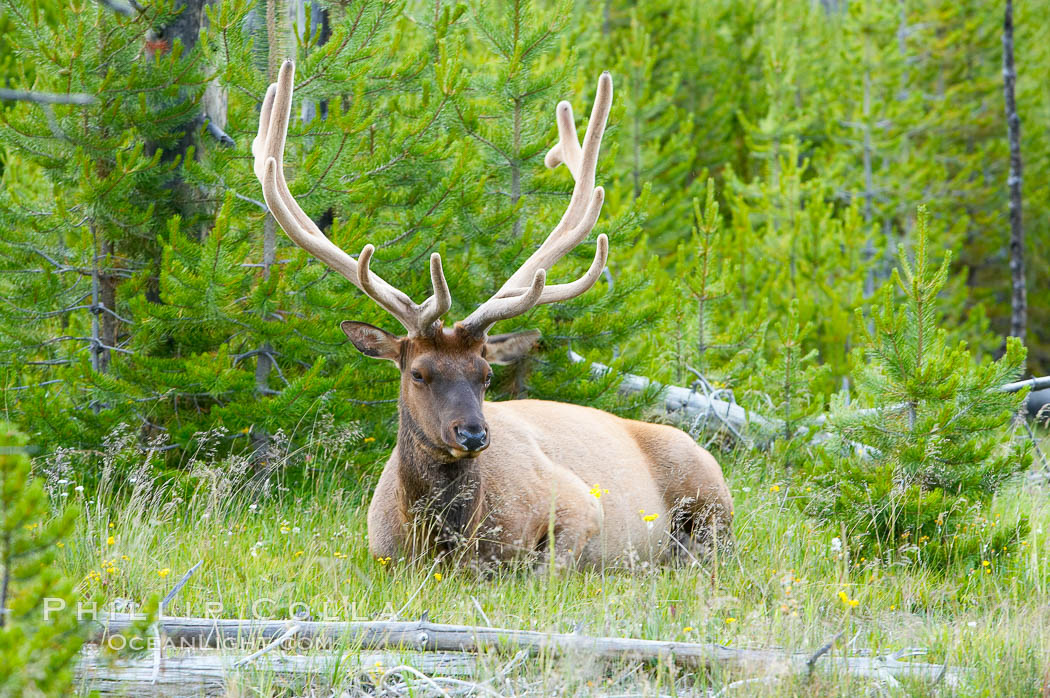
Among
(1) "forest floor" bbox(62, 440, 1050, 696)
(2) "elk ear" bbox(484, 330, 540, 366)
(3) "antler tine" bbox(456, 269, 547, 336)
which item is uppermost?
(3) "antler tine" bbox(456, 269, 547, 336)

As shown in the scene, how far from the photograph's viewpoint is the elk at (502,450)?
4.97 metres

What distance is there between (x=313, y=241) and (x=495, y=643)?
2.52m

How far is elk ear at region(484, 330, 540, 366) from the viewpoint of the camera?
5371 mm

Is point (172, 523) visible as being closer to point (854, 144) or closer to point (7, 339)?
point (7, 339)

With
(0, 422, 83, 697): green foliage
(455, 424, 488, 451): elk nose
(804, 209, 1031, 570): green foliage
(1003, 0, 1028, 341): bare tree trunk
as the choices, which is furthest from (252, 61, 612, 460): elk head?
(1003, 0, 1028, 341): bare tree trunk

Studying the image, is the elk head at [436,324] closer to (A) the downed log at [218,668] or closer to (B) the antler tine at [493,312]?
(B) the antler tine at [493,312]

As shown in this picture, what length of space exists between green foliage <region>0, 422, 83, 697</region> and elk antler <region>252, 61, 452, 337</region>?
8.57ft

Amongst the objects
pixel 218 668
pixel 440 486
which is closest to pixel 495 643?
pixel 218 668

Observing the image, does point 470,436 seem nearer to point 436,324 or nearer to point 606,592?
point 436,324

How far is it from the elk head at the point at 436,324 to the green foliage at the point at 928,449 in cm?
159

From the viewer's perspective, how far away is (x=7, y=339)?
6.32 metres

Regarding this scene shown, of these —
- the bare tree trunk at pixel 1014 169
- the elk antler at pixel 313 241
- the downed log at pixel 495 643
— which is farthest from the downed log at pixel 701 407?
the bare tree trunk at pixel 1014 169

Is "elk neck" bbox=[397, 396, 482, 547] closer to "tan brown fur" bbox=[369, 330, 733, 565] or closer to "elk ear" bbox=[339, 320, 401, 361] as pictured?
"tan brown fur" bbox=[369, 330, 733, 565]

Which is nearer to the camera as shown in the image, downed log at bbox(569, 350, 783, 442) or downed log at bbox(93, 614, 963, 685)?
downed log at bbox(93, 614, 963, 685)
